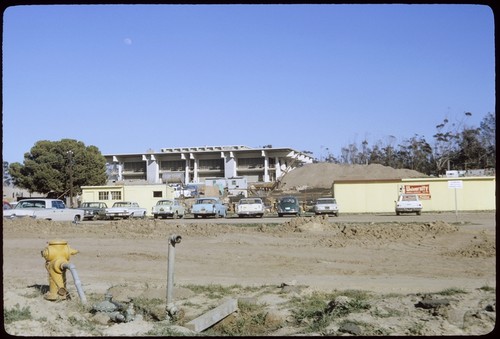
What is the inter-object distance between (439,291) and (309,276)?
3642 mm

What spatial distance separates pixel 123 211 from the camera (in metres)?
38.7

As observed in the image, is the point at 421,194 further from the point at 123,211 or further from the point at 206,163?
the point at 206,163

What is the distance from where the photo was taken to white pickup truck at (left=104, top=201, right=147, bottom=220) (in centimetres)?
3856

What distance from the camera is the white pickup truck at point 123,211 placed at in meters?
38.6

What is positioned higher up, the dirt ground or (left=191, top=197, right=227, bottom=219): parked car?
(left=191, top=197, right=227, bottom=219): parked car

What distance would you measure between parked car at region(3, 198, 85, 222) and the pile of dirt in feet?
174

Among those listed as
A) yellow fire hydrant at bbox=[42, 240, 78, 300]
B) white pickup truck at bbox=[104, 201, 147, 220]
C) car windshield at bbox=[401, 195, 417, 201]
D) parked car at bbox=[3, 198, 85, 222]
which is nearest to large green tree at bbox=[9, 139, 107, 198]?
white pickup truck at bbox=[104, 201, 147, 220]

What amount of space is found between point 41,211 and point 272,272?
19414 millimetres

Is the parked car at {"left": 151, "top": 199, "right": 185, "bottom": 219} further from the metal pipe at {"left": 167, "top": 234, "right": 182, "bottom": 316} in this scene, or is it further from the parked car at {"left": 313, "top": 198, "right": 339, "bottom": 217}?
the metal pipe at {"left": 167, "top": 234, "right": 182, "bottom": 316}

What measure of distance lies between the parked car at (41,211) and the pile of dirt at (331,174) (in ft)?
174

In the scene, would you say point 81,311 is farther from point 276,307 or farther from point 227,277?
point 227,277

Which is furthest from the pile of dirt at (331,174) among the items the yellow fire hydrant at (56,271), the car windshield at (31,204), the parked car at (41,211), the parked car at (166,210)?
the yellow fire hydrant at (56,271)

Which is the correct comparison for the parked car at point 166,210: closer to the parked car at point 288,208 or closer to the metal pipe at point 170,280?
the parked car at point 288,208

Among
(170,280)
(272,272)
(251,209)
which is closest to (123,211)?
(251,209)
